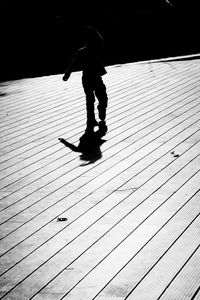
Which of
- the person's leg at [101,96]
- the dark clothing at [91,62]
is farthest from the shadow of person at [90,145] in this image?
the dark clothing at [91,62]


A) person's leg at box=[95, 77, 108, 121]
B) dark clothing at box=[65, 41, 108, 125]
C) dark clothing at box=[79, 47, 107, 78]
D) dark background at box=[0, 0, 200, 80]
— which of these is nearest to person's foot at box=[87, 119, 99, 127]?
dark clothing at box=[65, 41, 108, 125]

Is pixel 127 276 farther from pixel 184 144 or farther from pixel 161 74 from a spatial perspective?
pixel 161 74

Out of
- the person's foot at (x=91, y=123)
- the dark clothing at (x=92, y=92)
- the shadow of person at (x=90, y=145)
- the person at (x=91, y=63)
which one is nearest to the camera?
the shadow of person at (x=90, y=145)

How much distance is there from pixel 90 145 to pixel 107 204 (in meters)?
1.98

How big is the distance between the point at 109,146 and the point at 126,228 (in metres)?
2.29

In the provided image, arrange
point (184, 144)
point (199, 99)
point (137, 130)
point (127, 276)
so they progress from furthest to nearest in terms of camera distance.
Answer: point (199, 99) → point (137, 130) → point (184, 144) → point (127, 276)

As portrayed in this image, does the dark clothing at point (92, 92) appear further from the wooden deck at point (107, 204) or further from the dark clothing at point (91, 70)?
the wooden deck at point (107, 204)

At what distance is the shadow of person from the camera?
5.34m

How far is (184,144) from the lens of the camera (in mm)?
5340

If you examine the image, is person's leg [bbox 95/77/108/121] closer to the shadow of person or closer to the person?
the person

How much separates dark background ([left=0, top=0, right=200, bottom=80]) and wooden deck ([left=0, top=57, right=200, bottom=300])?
8039mm

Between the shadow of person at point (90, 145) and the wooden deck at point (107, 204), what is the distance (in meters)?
0.10

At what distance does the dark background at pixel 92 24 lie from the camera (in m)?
15.1

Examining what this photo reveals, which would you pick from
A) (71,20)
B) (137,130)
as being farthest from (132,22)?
(137,130)
